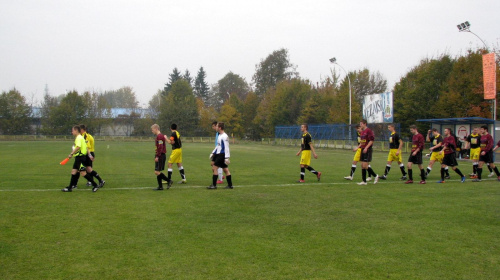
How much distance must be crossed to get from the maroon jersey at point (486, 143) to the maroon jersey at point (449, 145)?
1230 mm

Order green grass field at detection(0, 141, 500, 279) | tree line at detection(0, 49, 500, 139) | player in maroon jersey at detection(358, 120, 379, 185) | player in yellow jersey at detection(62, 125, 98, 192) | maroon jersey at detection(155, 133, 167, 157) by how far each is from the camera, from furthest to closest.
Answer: tree line at detection(0, 49, 500, 139), player in maroon jersey at detection(358, 120, 379, 185), maroon jersey at detection(155, 133, 167, 157), player in yellow jersey at detection(62, 125, 98, 192), green grass field at detection(0, 141, 500, 279)

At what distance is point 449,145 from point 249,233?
9.49 meters

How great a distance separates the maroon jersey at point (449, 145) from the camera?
1280 centimetres

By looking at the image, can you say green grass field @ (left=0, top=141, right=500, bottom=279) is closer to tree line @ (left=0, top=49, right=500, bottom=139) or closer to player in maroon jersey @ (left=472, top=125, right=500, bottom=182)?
player in maroon jersey @ (left=472, top=125, right=500, bottom=182)

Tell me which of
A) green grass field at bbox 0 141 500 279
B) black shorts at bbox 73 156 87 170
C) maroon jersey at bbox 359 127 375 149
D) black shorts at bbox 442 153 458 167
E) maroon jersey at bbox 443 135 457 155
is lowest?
green grass field at bbox 0 141 500 279

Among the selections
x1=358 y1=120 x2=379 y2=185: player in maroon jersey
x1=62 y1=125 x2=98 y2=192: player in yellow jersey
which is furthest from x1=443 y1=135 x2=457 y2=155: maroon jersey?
x1=62 y1=125 x2=98 y2=192: player in yellow jersey

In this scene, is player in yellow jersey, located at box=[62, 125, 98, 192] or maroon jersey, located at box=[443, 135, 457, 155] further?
maroon jersey, located at box=[443, 135, 457, 155]

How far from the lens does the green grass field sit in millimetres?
4723

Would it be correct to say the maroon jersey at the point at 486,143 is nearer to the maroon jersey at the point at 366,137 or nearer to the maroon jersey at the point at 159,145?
the maroon jersey at the point at 366,137

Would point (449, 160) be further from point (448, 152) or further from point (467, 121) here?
point (467, 121)

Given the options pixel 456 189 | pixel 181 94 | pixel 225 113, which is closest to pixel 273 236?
pixel 456 189

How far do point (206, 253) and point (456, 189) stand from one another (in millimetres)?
8872

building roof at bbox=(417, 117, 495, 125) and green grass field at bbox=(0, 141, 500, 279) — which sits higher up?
building roof at bbox=(417, 117, 495, 125)

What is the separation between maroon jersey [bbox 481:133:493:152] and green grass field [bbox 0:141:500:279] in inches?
120
